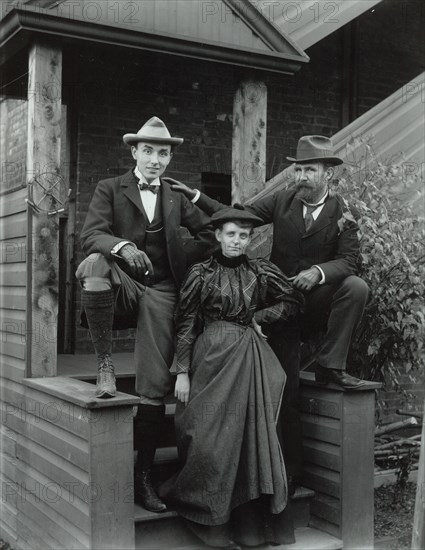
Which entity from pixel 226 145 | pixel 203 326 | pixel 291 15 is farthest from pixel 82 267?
pixel 226 145

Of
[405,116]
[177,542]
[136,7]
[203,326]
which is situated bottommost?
[177,542]

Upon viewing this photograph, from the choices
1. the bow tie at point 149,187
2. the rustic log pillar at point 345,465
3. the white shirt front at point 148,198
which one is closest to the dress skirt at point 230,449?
the rustic log pillar at point 345,465

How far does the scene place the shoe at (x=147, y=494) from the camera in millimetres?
4312

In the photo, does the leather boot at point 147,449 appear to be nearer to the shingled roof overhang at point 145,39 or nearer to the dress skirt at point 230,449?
the dress skirt at point 230,449

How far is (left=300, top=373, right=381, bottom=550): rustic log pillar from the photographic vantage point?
15.3ft

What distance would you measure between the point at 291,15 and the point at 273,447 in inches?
155

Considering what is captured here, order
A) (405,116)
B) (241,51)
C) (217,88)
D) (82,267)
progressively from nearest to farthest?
Result: (82,267) < (241,51) < (405,116) < (217,88)

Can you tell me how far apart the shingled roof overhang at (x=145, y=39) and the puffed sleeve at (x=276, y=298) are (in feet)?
6.25

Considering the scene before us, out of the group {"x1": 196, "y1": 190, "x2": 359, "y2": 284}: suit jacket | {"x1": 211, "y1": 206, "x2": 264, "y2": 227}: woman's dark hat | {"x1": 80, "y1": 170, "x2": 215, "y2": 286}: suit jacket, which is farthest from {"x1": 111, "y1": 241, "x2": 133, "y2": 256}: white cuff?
{"x1": 196, "y1": 190, "x2": 359, "y2": 284}: suit jacket

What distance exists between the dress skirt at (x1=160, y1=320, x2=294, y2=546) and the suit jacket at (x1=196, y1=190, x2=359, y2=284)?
77 centimetres

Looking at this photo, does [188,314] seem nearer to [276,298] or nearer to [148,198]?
[276,298]

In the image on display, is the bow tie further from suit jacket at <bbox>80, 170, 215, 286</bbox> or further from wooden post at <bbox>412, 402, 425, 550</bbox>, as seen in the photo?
wooden post at <bbox>412, 402, 425, 550</bbox>

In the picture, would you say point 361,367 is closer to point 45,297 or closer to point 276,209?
point 276,209

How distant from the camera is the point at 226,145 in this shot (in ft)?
26.2
